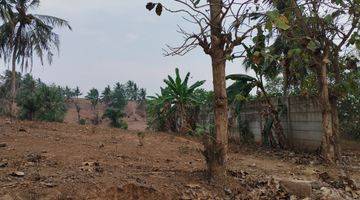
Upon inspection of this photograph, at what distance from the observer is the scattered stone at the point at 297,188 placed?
6.91 meters

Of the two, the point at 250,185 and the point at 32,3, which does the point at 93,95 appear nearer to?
the point at 32,3

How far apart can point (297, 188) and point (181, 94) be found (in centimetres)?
930

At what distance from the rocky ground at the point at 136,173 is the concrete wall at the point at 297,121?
63.1 inches

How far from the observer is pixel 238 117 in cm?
1546

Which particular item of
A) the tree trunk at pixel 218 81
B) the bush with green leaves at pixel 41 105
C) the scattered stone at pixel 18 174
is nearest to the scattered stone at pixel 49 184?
the scattered stone at pixel 18 174

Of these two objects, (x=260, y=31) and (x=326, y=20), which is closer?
(x=260, y=31)

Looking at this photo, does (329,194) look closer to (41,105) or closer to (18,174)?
(18,174)

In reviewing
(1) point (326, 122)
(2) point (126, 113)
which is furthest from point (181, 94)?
(2) point (126, 113)

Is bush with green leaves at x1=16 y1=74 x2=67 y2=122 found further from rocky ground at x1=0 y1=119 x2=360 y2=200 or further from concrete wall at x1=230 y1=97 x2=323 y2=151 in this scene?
Answer: concrete wall at x1=230 y1=97 x2=323 y2=151

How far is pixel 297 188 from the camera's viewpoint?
6941 mm

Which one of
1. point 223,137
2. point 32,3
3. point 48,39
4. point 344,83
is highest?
point 32,3

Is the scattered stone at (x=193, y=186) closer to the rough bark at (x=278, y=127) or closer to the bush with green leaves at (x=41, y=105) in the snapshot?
the rough bark at (x=278, y=127)

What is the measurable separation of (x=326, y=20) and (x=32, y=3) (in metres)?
16.9

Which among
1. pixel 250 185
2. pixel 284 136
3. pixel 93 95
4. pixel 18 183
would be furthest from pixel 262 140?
pixel 93 95
